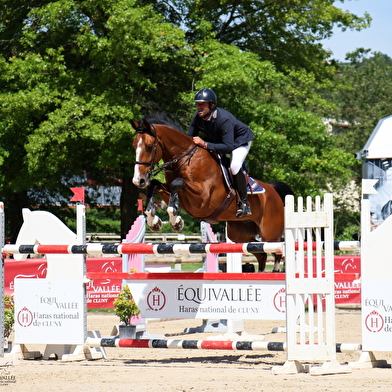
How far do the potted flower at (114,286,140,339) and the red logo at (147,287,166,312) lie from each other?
1.16 metres

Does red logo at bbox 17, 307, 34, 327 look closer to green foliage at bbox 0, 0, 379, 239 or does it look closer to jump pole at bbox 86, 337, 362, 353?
jump pole at bbox 86, 337, 362, 353

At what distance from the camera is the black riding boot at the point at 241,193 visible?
6.45 meters

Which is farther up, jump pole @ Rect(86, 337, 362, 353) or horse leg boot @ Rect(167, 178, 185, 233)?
horse leg boot @ Rect(167, 178, 185, 233)

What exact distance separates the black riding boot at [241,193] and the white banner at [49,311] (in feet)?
5.47

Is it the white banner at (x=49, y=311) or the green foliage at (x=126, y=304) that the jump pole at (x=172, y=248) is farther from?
the green foliage at (x=126, y=304)

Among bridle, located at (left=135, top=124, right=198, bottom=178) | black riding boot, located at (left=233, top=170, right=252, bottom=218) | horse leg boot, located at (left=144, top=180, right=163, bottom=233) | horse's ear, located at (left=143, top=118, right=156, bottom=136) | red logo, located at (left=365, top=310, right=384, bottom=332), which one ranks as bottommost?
red logo, located at (left=365, top=310, right=384, bottom=332)

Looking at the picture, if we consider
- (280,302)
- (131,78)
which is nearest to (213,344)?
(280,302)

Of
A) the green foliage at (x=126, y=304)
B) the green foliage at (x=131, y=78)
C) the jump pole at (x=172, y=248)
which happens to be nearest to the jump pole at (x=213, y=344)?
the jump pole at (x=172, y=248)

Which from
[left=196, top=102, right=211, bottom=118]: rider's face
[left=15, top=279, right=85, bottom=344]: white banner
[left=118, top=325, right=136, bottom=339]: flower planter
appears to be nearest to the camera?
[left=15, top=279, right=85, bottom=344]: white banner

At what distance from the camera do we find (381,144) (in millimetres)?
11578

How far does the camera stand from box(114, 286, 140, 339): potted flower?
6.99 metres

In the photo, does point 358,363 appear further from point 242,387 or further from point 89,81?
point 89,81

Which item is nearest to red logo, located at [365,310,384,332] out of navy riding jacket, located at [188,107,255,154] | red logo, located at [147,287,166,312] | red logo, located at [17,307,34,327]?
red logo, located at [147,287,166,312]

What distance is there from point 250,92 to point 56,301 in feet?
30.4
